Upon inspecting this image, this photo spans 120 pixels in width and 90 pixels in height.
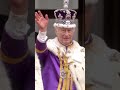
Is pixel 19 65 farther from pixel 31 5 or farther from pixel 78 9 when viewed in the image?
pixel 78 9

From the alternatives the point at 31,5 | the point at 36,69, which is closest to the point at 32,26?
the point at 31,5

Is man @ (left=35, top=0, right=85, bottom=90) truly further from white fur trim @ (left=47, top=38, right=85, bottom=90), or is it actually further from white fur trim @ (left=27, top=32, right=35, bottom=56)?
A: white fur trim @ (left=27, top=32, right=35, bottom=56)

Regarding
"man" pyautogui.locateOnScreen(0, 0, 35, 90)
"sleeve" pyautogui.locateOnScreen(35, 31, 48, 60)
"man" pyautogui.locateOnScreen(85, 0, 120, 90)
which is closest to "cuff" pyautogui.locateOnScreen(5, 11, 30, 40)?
"man" pyautogui.locateOnScreen(0, 0, 35, 90)

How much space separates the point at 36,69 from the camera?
1.99m

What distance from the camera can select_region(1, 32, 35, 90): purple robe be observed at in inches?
73.2

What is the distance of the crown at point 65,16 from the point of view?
2014mm

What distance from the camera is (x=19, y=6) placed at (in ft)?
6.13

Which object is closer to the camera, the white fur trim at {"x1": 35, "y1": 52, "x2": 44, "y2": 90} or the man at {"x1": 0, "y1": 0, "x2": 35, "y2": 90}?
the man at {"x1": 0, "y1": 0, "x2": 35, "y2": 90}

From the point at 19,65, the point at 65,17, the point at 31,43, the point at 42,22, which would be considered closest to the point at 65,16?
the point at 65,17

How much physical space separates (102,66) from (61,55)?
24 cm

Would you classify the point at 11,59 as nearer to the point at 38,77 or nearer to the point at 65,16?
the point at 38,77

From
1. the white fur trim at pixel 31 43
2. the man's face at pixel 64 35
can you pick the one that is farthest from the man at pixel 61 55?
the white fur trim at pixel 31 43

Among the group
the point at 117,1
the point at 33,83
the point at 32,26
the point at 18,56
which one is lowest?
the point at 33,83

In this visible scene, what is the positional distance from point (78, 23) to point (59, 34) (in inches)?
4.6
